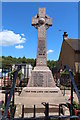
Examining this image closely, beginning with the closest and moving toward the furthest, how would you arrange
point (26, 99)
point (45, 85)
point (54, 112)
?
point (54, 112)
point (26, 99)
point (45, 85)

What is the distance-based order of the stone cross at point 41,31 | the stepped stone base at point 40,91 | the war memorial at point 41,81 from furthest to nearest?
the stone cross at point 41,31
the war memorial at point 41,81
the stepped stone base at point 40,91

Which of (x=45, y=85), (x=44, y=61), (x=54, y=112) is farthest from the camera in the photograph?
(x=44, y=61)

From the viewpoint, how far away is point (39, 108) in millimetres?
4523

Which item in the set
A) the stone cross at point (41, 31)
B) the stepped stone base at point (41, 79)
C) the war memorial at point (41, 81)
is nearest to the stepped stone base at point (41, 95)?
the war memorial at point (41, 81)

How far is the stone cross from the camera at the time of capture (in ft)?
19.8

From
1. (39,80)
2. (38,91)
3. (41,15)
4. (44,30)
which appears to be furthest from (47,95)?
(41,15)

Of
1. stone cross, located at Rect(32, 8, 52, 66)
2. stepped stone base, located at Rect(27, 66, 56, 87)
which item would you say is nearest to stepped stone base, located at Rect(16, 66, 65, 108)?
stepped stone base, located at Rect(27, 66, 56, 87)

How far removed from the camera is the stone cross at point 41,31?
19.8 ft

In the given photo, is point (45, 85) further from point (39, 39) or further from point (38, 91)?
point (39, 39)

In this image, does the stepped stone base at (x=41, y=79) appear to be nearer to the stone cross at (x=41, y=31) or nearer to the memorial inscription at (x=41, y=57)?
the memorial inscription at (x=41, y=57)

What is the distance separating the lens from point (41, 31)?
20.2ft

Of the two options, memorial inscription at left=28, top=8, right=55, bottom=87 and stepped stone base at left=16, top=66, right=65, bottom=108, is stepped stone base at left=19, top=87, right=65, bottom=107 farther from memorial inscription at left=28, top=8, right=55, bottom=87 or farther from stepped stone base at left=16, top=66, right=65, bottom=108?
memorial inscription at left=28, top=8, right=55, bottom=87

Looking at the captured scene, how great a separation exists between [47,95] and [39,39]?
2.47 m

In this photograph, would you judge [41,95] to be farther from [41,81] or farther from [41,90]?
[41,81]
